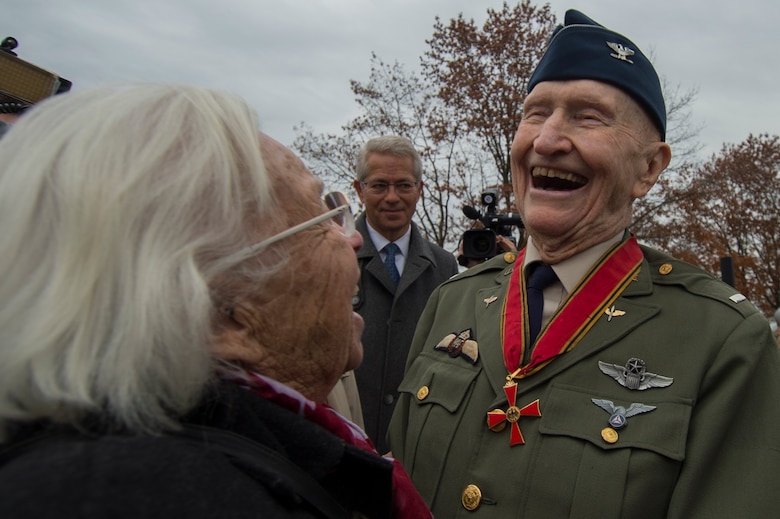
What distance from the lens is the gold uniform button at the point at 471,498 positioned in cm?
183

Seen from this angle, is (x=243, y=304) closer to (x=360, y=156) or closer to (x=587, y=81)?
(x=587, y=81)

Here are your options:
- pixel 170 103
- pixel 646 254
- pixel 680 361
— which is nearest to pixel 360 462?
pixel 170 103

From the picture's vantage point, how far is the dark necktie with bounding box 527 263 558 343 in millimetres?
2072

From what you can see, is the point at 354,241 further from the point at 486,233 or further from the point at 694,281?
the point at 486,233

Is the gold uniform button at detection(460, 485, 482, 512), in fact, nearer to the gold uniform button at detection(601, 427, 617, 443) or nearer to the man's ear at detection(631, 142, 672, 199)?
the gold uniform button at detection(601, 427, 617, 443)

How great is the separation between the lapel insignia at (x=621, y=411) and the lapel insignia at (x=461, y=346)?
0.52 meters

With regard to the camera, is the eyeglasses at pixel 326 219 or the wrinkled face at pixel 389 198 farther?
the wrinkled face at pixel 389 198

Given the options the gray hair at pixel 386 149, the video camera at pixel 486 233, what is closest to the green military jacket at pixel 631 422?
the gray hair at pixel 386 149

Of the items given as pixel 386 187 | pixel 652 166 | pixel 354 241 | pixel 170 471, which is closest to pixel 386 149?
pixel 386 187

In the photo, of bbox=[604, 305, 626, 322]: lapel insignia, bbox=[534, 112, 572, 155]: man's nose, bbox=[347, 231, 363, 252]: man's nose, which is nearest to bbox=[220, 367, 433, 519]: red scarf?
bbox=[347, 231, 363, 252]: man's nose

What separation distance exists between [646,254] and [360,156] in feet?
7.78

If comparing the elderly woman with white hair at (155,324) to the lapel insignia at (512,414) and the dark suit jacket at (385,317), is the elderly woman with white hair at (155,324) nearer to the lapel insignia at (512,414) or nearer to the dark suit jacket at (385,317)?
the lapel insignia at (512,414)

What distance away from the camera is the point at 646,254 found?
2148mm

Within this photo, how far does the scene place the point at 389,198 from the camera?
3.92m
